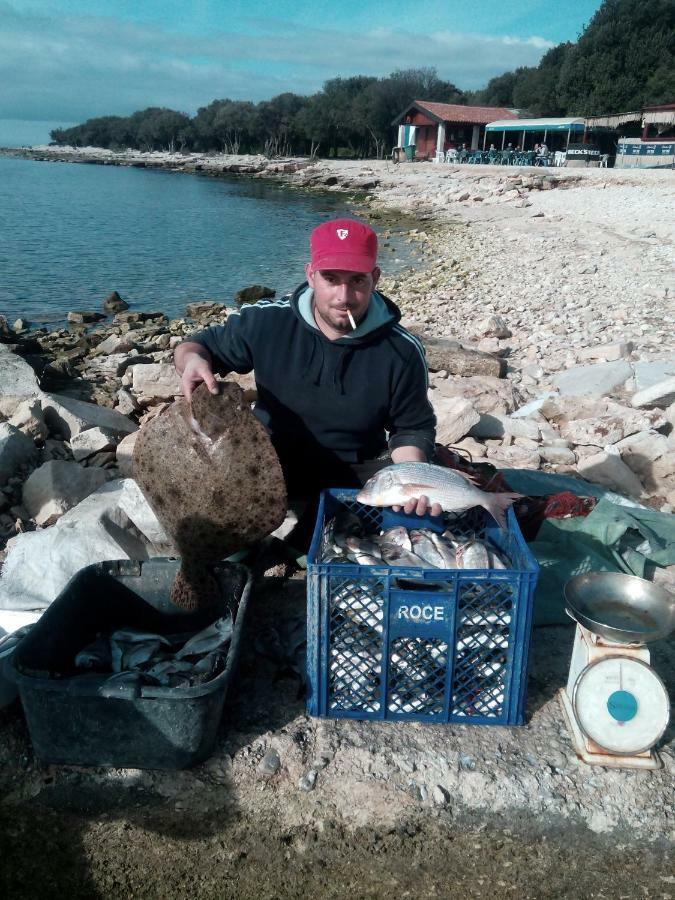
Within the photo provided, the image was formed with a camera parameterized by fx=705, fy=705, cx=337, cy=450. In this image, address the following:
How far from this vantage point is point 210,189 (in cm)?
6253

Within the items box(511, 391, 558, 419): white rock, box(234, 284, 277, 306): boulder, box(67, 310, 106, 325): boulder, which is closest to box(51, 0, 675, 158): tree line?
box(234, 284, 277, 306): boulder

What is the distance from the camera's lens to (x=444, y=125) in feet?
212

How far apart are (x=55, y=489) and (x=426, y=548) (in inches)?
130

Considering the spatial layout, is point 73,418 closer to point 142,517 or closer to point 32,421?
point 32,421

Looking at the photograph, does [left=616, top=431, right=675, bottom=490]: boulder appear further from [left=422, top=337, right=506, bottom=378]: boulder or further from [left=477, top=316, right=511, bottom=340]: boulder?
[left=477, top=316, right=511, bottom=340]: boulder

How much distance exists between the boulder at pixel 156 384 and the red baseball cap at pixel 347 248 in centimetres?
528

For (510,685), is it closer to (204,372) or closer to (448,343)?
(204,372)

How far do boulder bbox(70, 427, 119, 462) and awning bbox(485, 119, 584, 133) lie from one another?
5499 cm

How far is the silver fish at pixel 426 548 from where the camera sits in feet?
11.6

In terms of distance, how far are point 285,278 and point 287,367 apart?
19180mm

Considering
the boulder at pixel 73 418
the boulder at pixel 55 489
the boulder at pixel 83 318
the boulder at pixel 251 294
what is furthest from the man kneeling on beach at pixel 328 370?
the boulder at pixel 251 294

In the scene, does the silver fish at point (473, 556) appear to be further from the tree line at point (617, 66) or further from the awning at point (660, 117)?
the tree line at point (617, 66)

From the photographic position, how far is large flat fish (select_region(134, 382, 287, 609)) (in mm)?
3570

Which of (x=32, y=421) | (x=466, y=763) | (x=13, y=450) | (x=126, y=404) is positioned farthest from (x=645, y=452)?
(x=126, y=404)
